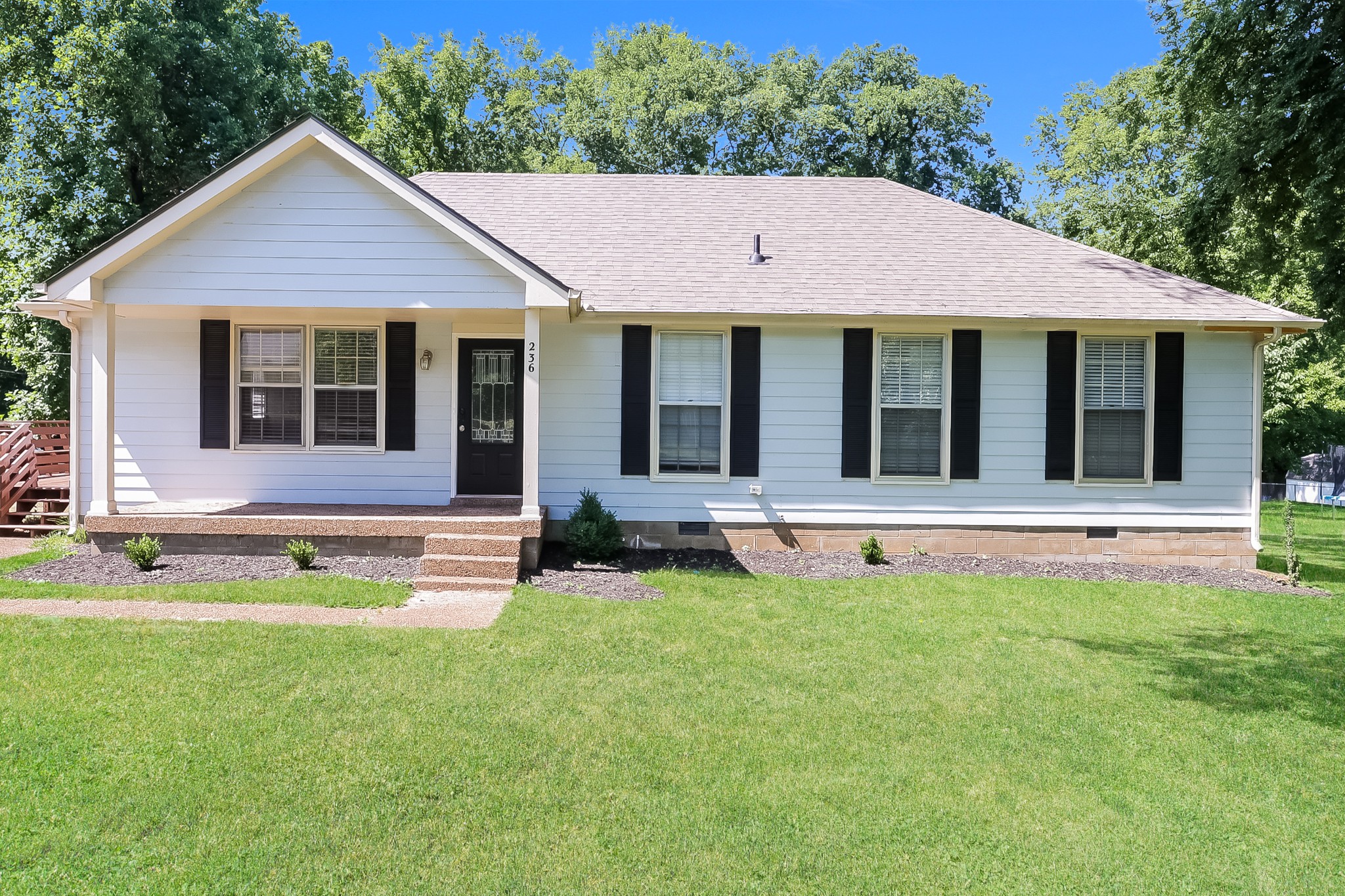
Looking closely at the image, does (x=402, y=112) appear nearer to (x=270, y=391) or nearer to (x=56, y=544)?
(x=270, y=391)

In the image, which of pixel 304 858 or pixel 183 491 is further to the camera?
pixel 183 491

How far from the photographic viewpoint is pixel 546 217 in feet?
41.2

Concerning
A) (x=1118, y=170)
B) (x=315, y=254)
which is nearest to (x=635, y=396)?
(x=315, y=254)

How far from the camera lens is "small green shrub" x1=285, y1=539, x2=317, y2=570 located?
8594 millimetres

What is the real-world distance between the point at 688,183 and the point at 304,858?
39.8 ft

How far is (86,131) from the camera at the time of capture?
1762cm

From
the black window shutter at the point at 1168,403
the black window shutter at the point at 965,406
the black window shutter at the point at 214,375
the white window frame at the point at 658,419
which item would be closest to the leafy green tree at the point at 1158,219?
the black window shutter at the point at 1168,403

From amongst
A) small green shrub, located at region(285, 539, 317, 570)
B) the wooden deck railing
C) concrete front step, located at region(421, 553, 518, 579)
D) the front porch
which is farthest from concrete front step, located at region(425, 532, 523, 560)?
the wooden deck railing

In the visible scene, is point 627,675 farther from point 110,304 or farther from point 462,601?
point 110,304

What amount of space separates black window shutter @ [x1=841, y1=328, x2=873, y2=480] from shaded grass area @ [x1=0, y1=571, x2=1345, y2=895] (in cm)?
364

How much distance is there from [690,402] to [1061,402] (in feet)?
15.3

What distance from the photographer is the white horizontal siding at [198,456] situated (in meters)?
10.6

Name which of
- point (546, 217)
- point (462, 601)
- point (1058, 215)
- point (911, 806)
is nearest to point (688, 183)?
point (546, 217)

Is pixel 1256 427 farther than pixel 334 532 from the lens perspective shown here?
Yes
